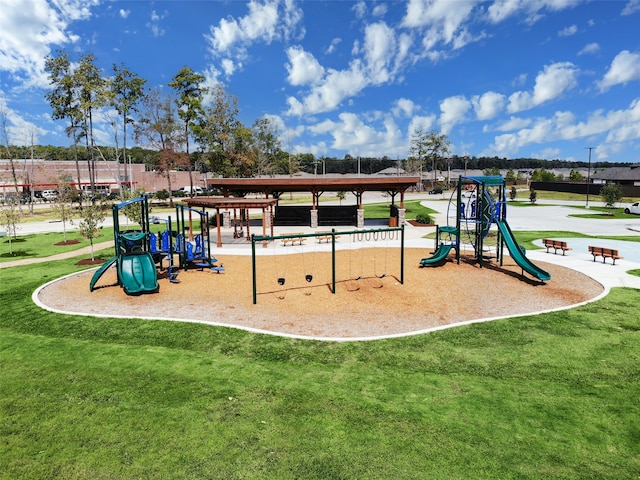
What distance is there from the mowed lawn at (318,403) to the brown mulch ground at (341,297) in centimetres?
117

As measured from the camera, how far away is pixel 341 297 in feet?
46.2

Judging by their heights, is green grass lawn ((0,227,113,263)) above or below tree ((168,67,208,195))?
below

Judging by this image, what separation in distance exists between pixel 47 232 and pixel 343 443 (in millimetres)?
36222

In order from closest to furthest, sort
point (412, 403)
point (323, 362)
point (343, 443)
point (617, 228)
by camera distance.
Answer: point (343, 443) → point (412, 403) → point (323, 362) → point (617, 228)

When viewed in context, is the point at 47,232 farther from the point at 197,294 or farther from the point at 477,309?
the point at 477,309

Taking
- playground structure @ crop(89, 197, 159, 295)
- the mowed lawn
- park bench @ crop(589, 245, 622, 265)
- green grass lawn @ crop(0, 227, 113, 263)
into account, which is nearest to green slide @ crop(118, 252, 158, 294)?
playground structure @ crop(89, 197, 159, 295)

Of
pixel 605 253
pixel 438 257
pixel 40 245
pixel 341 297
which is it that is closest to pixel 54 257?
pixel 40 245

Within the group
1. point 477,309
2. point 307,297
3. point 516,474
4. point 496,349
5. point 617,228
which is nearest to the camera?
point 516,474

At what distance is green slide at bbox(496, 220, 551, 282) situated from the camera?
15.3m

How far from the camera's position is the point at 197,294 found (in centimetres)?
1452

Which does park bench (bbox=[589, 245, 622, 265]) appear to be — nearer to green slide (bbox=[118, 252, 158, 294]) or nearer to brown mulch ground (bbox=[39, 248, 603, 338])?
brown mulch ground (bbox=[39, 248, 603, 338])

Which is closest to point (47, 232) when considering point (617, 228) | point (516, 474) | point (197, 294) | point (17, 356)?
point (197, 294)

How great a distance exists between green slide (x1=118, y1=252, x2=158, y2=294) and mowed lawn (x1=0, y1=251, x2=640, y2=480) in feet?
10.3

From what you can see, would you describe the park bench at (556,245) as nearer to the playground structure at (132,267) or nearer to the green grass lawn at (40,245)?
the playground structure at (132,267)
